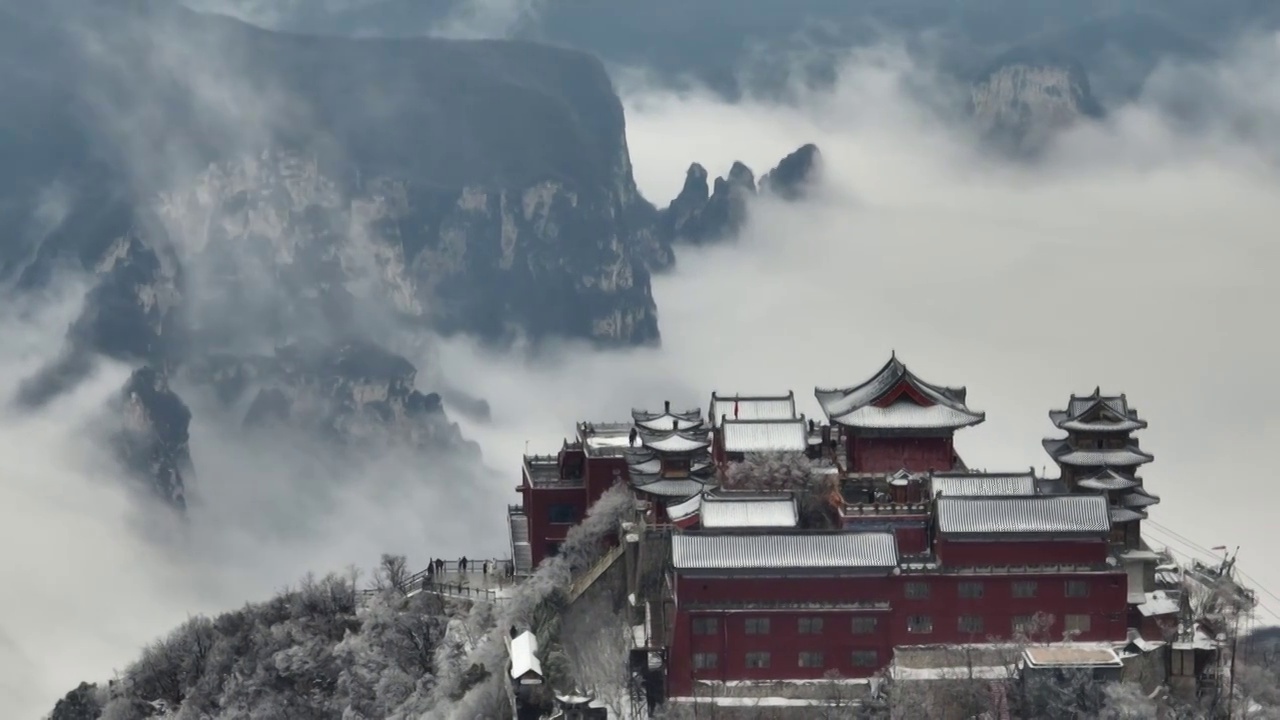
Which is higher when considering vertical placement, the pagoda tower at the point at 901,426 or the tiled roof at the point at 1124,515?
the pagoda tower at the point at 901,426

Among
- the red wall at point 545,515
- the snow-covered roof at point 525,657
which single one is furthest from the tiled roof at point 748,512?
the red wall at point 545,515

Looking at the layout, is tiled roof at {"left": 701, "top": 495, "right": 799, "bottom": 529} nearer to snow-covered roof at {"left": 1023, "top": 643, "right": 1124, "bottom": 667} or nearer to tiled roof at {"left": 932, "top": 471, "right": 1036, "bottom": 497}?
tiled roof at {"left": 932, "top": 471, "right": 1036, "bottom": 497}

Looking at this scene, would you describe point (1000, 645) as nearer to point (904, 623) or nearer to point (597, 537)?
point (904, 623)

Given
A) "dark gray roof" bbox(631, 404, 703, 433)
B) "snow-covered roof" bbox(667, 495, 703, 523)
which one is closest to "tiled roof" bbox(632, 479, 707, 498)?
"snow-covered roof" bbox(667, 495, 703, 523)

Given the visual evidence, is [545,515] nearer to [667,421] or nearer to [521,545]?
[521,545]

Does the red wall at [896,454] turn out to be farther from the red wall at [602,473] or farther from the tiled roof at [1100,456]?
the red wall at [602,473]

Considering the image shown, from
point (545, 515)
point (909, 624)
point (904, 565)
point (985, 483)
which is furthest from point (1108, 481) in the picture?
point (545, 515)
